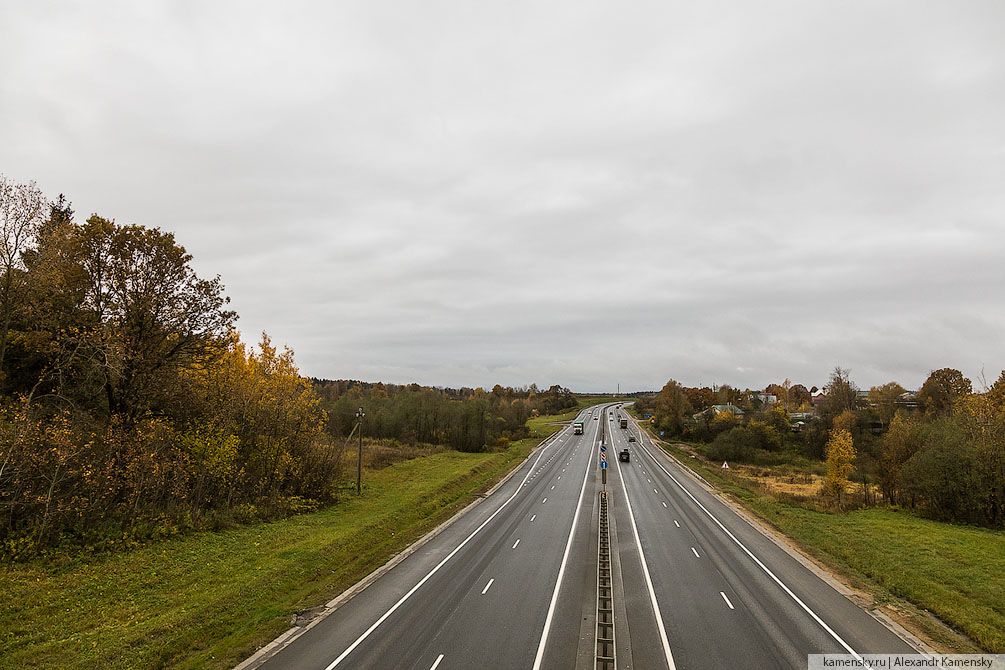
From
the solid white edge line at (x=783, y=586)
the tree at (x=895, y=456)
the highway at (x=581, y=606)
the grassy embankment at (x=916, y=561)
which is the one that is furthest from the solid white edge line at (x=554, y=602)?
the tree at (x=895, y=456)

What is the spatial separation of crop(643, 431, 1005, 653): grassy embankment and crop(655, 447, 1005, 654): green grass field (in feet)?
0.09

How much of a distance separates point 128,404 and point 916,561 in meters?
40.4

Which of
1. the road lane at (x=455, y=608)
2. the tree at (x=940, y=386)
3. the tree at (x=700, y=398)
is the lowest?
the road lane at (x=455, y=608)

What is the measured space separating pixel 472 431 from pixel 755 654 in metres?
74.8

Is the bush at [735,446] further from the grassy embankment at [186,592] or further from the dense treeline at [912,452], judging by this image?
the grassy embankment at [186,592]

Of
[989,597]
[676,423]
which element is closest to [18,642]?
[989,597]

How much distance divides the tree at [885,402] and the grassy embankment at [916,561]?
61.6 metres

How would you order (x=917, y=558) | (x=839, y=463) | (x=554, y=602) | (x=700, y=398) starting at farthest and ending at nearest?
(x=700, y=398)
(x=839, y=463)
(x=917, y=558)
(x=554, y=602)

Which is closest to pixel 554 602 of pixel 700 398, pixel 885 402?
pixel 885 402

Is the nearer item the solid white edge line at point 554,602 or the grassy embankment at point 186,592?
the grassy embankment at point 186,592

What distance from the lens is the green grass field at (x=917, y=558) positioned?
1705 centimetres

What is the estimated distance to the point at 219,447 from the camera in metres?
27.8

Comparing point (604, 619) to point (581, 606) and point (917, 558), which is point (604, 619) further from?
point (917, 558)

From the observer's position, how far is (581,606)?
57.1ft
